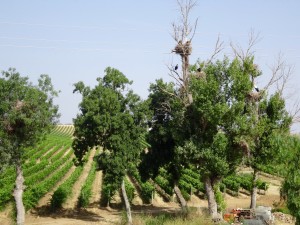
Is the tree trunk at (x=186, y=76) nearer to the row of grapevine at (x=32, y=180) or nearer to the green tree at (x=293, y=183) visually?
the row of grapevine at (x=32, y=180)

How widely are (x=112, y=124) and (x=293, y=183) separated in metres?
13.3

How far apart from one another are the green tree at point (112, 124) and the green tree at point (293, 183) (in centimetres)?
1224

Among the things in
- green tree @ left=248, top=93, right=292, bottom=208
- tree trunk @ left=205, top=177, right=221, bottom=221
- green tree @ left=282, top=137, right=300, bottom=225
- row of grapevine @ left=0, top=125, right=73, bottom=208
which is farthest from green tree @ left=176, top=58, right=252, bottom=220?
row of grapevine @ left=0, top=125, right=73, bottom=208

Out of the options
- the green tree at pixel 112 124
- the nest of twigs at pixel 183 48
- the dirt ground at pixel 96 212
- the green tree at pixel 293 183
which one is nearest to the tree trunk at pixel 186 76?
the nest of twigs at pixel 183 48

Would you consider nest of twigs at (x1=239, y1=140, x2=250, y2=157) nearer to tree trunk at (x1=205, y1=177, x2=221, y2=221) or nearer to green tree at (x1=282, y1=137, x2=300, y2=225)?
tree trunk at (x1=205, y1=177, x2=221, y2=221)

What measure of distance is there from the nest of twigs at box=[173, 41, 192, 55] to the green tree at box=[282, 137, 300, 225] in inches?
440

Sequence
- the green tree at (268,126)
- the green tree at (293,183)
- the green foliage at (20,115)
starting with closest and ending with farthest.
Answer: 1. the green tree at (293,183)
2. the green foliage at (20,115)
3. the green tree at (268,126)

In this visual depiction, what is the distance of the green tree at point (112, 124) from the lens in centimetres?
2494

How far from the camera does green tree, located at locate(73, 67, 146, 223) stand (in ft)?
81.8

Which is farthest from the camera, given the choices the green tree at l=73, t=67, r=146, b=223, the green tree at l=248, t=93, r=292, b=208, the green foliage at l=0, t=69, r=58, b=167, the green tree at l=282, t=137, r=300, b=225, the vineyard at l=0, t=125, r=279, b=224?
the vineyard at l=0, t=125, r=279, b=224

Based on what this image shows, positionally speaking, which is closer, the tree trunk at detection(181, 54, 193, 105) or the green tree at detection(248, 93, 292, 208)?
the tree trunk at detection(181, 54, 193, 105)

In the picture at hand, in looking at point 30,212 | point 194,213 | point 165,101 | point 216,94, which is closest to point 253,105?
point 216,94

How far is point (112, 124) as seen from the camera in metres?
25.2

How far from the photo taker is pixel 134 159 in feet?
86.5
